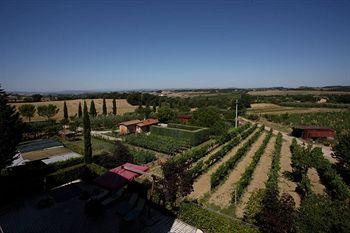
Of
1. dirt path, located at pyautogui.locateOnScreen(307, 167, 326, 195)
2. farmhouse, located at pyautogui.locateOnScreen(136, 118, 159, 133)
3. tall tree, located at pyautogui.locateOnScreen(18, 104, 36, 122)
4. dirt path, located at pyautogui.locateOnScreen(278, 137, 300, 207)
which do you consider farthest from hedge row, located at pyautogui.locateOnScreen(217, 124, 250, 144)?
tall tree, located at pyautogui.locateOnScreen(18, 104, 36, 122)

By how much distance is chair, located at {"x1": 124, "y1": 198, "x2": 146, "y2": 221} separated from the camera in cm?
1234

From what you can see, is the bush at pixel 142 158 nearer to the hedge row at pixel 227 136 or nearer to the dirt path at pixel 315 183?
→ the hedge row at pixel 227 136

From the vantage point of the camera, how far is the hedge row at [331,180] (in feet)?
52.4

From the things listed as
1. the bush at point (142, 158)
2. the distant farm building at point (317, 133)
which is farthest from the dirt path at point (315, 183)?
the distant farm building at point (317, 133)

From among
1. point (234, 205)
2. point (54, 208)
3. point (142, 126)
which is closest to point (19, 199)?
point (54, 208)

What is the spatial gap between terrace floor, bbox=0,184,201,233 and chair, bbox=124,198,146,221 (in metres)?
0.39

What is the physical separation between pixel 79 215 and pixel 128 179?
12.1 feet

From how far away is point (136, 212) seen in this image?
42.2ft

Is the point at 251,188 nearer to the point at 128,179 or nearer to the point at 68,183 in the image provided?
the point at 128,179

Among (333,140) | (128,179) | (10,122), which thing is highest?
(10,122)

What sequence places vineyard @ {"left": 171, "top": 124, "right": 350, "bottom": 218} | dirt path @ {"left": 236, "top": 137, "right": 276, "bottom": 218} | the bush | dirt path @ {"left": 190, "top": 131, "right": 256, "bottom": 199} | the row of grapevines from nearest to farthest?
1. dirt path @ {"left": 236, "top": 137, "right": 276, "bottom": 218}
2. vineyard @ {"left": 171, "top": 124, "right": 350, "bottom": 218}
3. dirt path @ {"left": 190, "top": 131, "right": 256, "bottom": 199}
4. the row of grapevines
5. the bush

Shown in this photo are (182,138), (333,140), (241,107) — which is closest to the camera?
(182,138)

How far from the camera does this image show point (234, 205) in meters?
16.5

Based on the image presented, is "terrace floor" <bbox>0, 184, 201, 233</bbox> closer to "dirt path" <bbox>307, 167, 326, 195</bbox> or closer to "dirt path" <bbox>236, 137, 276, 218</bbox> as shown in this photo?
"dirt path" <bbox>236, 137, 276, 218</bbox>
